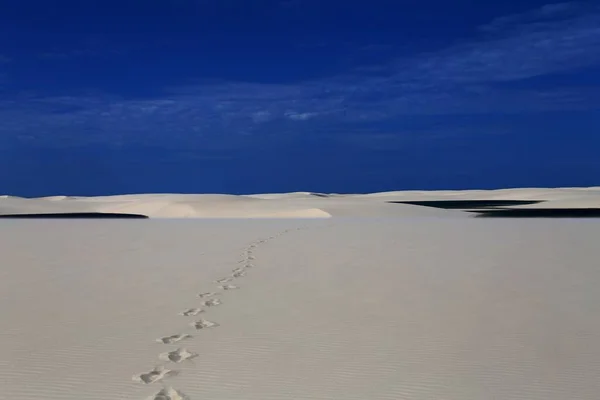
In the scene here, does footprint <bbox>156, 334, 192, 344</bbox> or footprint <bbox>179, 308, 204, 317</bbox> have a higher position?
footprint <bbox>179, 308, 204, 317</bbox>

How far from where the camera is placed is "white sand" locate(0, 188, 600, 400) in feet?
14.2

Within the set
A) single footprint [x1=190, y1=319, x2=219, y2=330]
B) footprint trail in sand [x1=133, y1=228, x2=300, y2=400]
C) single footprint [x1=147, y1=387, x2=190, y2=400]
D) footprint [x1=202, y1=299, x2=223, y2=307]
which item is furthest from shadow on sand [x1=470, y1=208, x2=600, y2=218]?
single footprint [x1=147, y1=387, x2=190, y2=400]

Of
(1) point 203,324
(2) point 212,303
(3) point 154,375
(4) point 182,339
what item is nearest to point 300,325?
(1) point 203,324

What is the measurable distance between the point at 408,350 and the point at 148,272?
5.79m

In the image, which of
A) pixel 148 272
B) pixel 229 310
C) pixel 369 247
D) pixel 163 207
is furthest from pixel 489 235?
pixel 163 207

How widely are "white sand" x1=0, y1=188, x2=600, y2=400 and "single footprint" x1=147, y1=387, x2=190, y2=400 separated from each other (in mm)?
16

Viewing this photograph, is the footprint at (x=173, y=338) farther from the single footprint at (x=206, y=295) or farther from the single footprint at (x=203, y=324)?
the single footprint at (x=206, y=295)

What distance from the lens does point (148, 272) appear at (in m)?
10.0

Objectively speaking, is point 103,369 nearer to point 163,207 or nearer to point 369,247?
point 369,247

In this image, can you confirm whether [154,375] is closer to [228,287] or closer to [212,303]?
[212,303]

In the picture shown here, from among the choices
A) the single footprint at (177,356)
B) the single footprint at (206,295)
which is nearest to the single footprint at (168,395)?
the single footprint at (177,356)

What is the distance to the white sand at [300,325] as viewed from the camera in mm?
4332

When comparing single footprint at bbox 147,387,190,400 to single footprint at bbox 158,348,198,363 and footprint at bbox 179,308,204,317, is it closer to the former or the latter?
single footprint at bbox 158,348,198,363

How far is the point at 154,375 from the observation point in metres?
4.43
